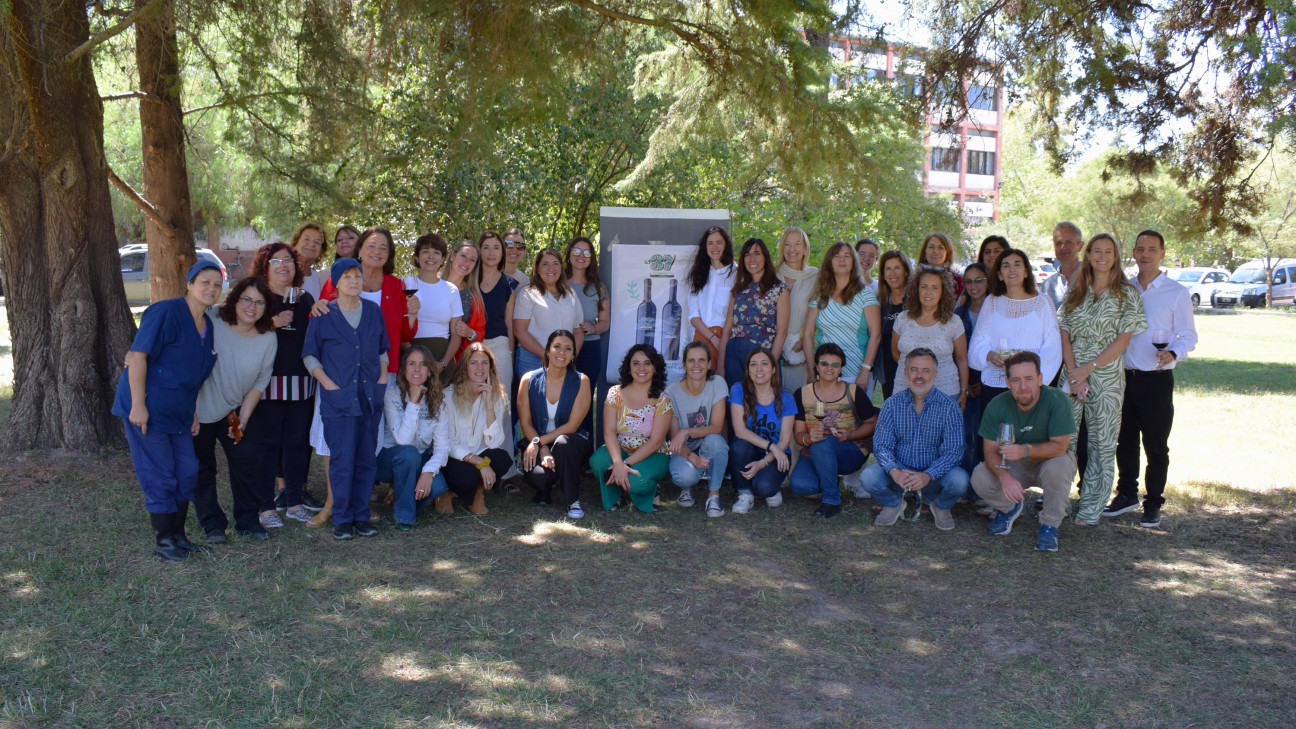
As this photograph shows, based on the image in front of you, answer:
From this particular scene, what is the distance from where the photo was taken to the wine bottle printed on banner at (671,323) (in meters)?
7.29

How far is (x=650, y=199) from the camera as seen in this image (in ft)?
37.3

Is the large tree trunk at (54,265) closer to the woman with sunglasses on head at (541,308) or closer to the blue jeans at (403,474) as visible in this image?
A: the blue jeans at (403,474)

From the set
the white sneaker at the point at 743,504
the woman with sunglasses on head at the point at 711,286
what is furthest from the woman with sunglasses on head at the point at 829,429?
the woman with sunglasses on head at the point at 711,286

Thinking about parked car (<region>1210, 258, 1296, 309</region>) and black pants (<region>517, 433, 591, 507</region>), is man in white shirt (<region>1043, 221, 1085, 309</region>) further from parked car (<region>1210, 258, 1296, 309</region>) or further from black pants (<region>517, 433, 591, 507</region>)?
parked car (<region>1210, 258, 1296, 309</region>)

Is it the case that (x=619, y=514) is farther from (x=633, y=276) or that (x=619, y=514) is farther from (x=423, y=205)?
(x=423, y=205)

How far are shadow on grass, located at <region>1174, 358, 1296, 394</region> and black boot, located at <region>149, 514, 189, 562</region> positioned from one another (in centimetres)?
1162

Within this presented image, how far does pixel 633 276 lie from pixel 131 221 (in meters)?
25.3

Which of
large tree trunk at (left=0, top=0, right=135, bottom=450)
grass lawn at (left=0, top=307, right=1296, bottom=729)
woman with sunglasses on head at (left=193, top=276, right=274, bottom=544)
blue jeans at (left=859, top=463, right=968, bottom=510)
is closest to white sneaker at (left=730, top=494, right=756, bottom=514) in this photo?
grass lawn at (left=0, top=307, right=1296, bottom=729)

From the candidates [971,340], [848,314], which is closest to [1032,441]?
[971,340]

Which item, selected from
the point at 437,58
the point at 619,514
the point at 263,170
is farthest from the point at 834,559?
the point at 263,170

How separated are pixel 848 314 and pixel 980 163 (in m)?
50.2

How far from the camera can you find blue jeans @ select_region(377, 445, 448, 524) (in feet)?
19.0

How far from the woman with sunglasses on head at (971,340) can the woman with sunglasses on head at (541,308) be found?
2672 millimetres

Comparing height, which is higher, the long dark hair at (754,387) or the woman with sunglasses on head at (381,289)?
the woman with sunglasses on head at (381,289)
